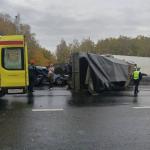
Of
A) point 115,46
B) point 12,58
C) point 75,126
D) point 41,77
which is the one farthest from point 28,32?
point 75,126

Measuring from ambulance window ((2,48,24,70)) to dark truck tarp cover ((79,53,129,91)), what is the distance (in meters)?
6.01

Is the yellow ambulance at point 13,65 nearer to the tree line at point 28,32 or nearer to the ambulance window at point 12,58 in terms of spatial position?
the ambulance window at point 12,58

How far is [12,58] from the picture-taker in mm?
16875

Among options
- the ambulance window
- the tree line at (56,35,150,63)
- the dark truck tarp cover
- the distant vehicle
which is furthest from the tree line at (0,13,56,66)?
the ambulance window

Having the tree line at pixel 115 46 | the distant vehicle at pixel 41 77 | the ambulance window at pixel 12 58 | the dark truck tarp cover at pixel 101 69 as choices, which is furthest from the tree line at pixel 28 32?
the ambulance window at pixel 12 58

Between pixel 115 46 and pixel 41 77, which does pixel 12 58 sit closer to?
pixel 41 77

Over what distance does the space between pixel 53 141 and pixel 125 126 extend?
8.27 feet

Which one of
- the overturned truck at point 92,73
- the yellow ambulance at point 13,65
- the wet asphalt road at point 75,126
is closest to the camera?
the wet asphalt road at point 75,126

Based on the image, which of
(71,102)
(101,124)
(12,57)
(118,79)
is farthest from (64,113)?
(118,79)

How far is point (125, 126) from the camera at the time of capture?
1103 cm

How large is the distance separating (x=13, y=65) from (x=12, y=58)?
0.97 feet

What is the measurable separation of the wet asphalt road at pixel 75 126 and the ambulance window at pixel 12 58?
144 centimetres

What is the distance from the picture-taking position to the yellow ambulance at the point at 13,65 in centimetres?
1658

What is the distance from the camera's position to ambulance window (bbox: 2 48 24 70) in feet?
55.0
